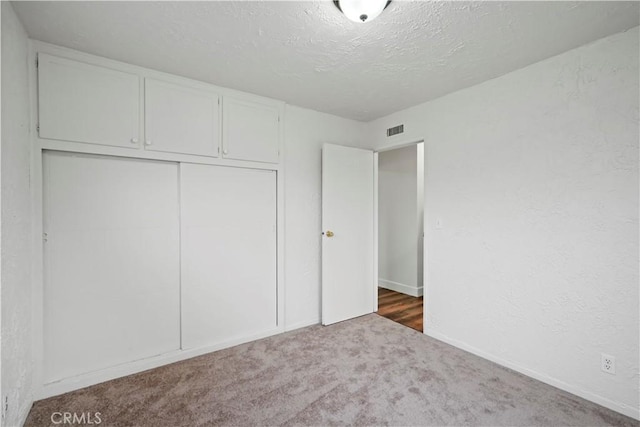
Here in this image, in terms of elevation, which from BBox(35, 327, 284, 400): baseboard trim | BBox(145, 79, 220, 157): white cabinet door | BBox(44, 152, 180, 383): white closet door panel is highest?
BBox(145, 79, 220, 157): white cabinet door

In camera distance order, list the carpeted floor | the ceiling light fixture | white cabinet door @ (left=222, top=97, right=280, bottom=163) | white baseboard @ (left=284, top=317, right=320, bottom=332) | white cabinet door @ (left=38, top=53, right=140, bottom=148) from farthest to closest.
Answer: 1. white baseboard @ (left=284, top=317, right=320, bottom=332)
2. white cabinet door @ (left=222, top=97, right=280, bottom=163)
3. white cabinet door @ (left=38, top=53, right=140, bottom=148)
4. the carpeted floor
5. the ceiling light fixture

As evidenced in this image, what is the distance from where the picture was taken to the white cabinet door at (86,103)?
1903 mm

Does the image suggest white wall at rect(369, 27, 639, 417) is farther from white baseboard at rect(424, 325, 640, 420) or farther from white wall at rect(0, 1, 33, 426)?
A: white wall at rect(0, 1, 33, 426)

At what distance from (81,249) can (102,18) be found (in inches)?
58.9

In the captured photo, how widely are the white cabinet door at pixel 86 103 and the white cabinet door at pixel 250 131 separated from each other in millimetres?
700

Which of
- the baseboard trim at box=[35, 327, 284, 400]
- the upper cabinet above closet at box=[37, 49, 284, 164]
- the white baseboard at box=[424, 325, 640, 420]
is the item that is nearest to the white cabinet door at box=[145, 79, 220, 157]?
the upper cabinet above closet at box=[37, 49, 284, 164]

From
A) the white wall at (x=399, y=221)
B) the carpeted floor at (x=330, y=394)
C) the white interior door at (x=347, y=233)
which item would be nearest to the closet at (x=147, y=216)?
the carpeted floor at (x=330, y=394)

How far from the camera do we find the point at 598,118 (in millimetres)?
1864

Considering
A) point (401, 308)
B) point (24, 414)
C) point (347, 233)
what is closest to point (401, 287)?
point (401, 308)

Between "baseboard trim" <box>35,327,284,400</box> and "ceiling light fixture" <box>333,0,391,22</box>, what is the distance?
2.68m

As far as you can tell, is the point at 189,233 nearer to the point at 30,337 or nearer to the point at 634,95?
the point at 30,337

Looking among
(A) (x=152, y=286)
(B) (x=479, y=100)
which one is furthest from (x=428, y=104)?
(A) (x=152, y=286)

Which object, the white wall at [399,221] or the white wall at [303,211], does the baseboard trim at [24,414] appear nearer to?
the white wall at [303,211]

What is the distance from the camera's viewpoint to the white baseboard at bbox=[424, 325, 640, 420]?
5.78 feet
